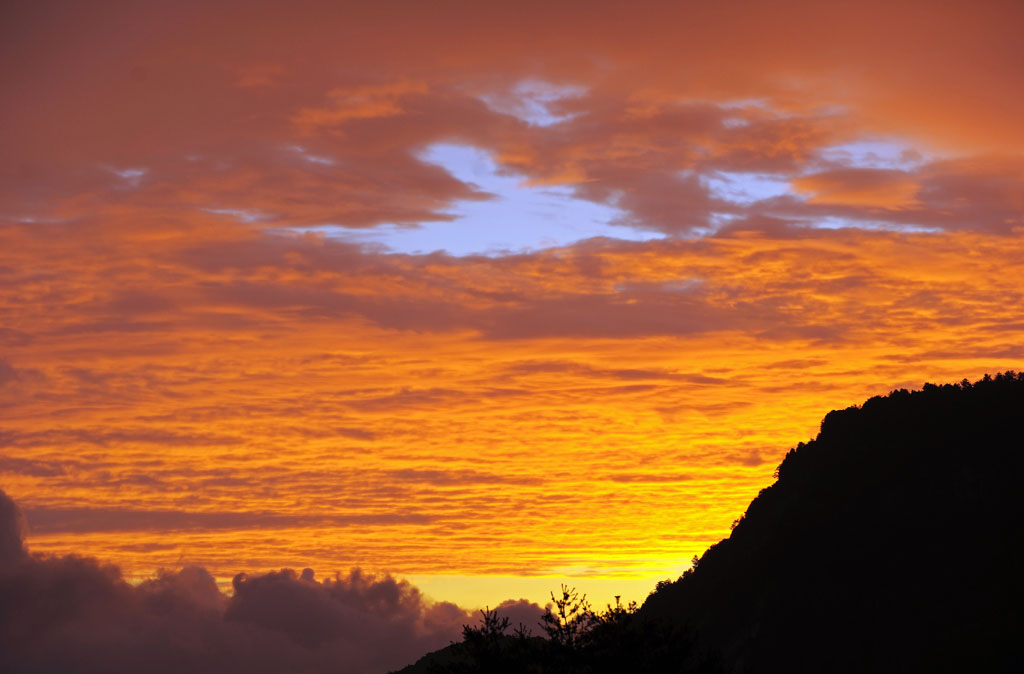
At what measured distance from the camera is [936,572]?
193 m

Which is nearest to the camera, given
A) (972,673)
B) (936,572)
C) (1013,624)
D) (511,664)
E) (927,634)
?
(511,664)

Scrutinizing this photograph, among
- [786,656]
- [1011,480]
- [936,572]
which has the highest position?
[1011,480]

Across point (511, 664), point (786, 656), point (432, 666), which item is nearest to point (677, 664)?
point (511, 664)

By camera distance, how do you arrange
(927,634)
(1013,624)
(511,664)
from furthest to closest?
(927,634) < (1013,624) < (511,664)

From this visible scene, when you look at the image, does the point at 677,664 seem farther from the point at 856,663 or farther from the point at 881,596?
the point at 881,596

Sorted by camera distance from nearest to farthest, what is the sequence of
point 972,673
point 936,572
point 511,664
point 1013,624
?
point 511,664 < point 972,673 < point 1013,624 < point 936,572

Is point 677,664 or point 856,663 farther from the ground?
point 677,664

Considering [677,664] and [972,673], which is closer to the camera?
[677,664]

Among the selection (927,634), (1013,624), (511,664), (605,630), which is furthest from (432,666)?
(927,634)

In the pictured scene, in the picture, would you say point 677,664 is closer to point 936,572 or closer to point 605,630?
point 605,630

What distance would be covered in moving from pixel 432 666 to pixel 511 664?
577 centimetres

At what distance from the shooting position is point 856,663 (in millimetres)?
185375

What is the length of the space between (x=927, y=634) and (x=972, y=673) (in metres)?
26.6

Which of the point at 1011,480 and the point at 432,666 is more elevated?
the point at 1011,480
